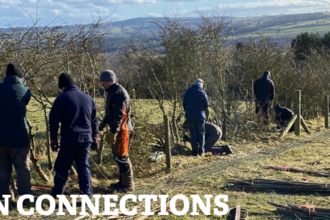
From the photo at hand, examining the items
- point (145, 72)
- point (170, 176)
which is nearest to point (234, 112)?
point (145, 72)

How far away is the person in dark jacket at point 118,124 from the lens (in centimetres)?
677

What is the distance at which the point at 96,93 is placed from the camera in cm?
895

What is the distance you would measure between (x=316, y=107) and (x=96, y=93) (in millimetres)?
11674

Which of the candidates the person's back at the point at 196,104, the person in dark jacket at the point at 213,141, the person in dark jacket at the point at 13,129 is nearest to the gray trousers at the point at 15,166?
the person in dark jacket at the point at 13,129

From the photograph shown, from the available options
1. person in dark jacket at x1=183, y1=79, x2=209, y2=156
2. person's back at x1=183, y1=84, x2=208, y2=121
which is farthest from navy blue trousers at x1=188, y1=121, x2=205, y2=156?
person's back at x1=183, y1=84, x2=208, y2=121

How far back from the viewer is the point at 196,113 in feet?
31.9

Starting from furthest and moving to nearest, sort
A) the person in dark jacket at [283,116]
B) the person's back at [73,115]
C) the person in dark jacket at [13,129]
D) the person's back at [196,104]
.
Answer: the person in dark jacket at [283,116]
the person's back at [196,104]
the person in dark jacket at [13,129]
the person's back at [73,115]

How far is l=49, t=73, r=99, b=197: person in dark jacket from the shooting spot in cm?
609

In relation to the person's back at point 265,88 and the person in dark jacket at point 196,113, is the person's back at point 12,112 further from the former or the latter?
the person's back at point 265,88

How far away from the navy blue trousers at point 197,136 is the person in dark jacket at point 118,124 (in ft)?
9.57

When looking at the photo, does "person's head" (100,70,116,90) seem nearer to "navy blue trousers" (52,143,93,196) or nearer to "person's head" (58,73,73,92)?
"person's head" (58,73,73,92)

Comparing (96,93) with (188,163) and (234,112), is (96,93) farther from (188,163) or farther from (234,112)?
(234,112)

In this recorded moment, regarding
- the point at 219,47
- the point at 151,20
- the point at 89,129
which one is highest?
the point at 151,20

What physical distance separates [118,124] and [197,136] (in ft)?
11.5
